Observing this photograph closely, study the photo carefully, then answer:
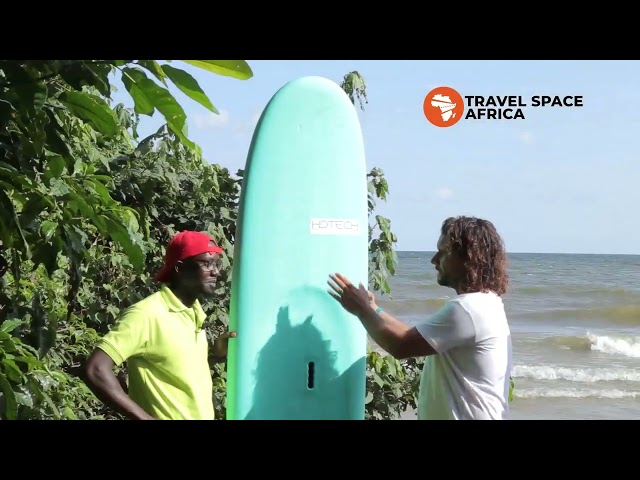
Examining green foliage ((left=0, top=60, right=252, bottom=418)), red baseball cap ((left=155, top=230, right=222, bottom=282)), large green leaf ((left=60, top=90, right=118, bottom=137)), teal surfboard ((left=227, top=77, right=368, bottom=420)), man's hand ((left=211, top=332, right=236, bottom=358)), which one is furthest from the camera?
teal surfboard ((left=227, top=77, right=368, bottom=420))

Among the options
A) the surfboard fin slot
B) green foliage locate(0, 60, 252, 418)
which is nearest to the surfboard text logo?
the surfboard fin slot

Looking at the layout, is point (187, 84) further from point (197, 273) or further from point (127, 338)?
point (197, 273)

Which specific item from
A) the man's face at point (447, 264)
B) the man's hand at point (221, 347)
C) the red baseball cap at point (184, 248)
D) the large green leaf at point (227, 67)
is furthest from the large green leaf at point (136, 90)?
the man's hand at point (221, 347)

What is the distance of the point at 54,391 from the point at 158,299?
96 cm

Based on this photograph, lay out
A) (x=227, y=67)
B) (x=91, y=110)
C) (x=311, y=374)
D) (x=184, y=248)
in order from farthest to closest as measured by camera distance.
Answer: (x=311, y=374) < (x=184, y=248) < (x=91, y=110) < (x=227, y=67)

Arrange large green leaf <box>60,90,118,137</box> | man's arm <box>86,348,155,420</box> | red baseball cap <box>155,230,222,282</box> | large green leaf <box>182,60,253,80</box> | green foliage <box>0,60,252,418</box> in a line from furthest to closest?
red baseball cap <box>155,230,222,282</box> → man's arm <box>86,348,155,420</box> → large green leaf <box>60,90,118,137</box> → green foliage <box>0,60,252,418</box> → large green leaf <box>182,60,253,80</box>

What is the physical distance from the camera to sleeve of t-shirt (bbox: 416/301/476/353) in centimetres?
199

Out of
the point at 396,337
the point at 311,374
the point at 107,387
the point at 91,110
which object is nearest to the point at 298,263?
the point at 311,374

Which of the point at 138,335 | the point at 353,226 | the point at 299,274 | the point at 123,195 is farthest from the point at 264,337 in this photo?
the point at 123,195

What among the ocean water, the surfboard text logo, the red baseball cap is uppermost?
the surfboard text logo

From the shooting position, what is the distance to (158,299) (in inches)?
82.6

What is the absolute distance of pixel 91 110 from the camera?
5.17 ft

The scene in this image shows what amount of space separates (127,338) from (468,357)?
76cm

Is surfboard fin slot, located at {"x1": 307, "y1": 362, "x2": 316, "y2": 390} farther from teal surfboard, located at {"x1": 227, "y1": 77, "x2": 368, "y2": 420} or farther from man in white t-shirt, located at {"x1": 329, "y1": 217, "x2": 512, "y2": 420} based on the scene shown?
man in white t-shirt, located at {"x1": 329, "y1": 217, "x2": 512, "y2": 420}
